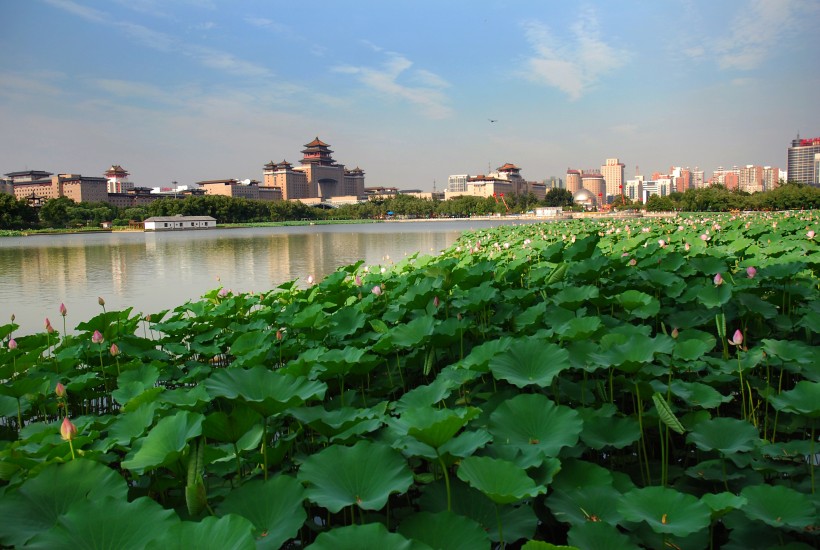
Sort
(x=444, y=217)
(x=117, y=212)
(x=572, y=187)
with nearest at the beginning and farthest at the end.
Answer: (x=117, y=212) → (x=444, y=217) → (x=572, y=187)

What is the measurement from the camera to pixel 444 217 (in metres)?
74.9

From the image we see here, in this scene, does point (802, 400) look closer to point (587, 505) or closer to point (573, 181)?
point (587, 505)

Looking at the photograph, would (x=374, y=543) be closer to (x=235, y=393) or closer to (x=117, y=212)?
(x=235, y=393)

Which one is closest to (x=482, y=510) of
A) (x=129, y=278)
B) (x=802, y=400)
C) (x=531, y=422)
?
(x=531, y=422)

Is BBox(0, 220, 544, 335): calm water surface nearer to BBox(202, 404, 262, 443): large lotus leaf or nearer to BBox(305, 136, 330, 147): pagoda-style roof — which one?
BBox(202, 404, 262, 443): large lotus leaf

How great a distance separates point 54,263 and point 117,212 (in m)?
46.7

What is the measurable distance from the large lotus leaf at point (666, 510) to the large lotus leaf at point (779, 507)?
0.13 m

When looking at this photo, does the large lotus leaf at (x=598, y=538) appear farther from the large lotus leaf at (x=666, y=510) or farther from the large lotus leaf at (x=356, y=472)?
the large lotus leaf at (x=356, y=472)

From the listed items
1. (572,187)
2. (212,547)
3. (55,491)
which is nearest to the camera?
(212,547)

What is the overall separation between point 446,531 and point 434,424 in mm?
178

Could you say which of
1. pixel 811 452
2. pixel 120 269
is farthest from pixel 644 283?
pixel 120 269

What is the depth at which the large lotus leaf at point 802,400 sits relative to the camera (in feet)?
4.21

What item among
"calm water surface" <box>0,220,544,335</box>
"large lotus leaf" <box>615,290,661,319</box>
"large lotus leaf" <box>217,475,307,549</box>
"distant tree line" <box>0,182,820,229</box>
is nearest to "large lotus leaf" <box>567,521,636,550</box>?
"large lotus leaf" <box>217,475,307,549</box>

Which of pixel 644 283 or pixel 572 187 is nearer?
pixel 644 283
